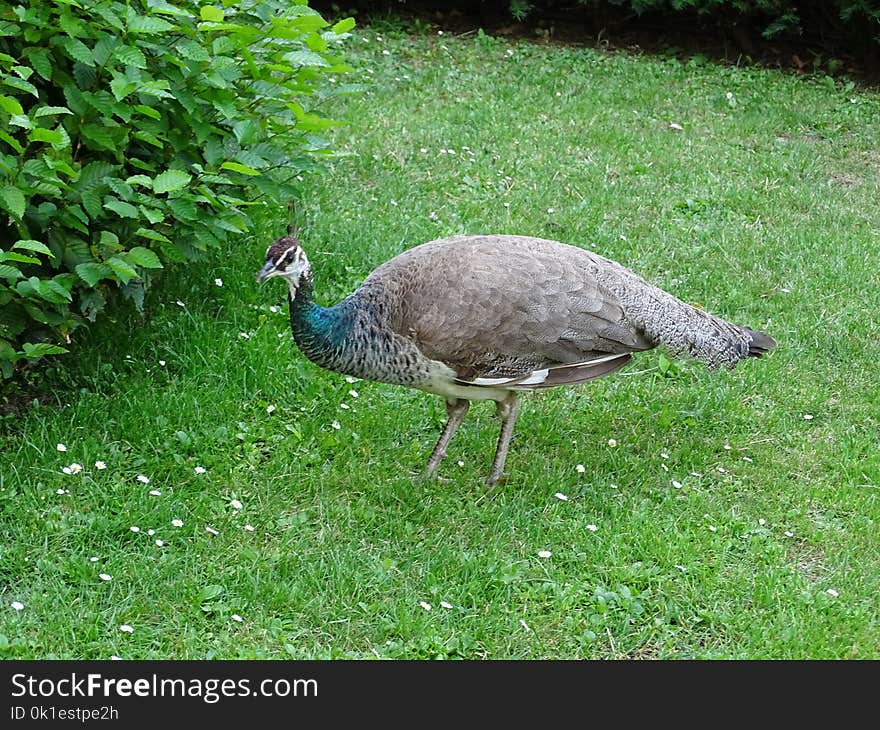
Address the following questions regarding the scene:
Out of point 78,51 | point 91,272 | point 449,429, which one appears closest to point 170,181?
point 91,272

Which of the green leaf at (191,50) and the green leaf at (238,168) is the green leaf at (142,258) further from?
the green leaf at (191,50)

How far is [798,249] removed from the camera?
756 cm

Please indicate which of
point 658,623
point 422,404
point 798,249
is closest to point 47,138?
point 422,404

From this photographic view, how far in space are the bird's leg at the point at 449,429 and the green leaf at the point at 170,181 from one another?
5.25 feet

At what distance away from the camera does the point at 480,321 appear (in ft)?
16.2

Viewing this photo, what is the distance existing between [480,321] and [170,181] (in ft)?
4.73

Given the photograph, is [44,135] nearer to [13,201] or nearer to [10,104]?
[10,104]

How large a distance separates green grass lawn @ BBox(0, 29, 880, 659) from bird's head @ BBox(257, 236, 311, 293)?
0.93 meters

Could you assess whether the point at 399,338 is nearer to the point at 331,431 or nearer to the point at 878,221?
the point at 331,431

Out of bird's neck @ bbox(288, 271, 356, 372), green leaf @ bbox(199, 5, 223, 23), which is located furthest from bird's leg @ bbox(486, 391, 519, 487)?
green leaf @ bbox(199, 5, 223, 23)

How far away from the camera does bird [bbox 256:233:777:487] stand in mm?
4887

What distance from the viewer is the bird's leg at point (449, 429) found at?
5.29 meters

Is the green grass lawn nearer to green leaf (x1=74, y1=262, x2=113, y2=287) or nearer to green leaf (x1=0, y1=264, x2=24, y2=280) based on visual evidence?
green leaf (x1=74, y1=262, x2=113, y2=287)

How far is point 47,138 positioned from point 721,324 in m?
3.28
